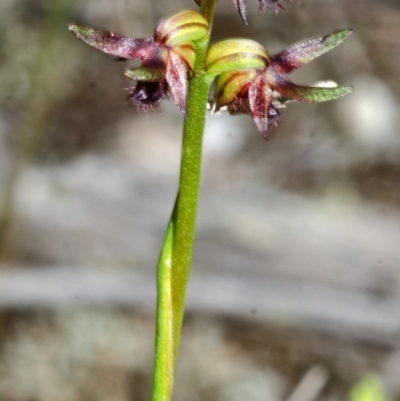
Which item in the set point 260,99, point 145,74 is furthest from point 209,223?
point 145,74

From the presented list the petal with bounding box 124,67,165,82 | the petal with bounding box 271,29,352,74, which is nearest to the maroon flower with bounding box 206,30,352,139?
the petal with bounding box 271,29,352,74

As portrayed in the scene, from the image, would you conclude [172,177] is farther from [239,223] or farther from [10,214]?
[10,214]

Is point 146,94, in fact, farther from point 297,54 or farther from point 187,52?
point 297,54

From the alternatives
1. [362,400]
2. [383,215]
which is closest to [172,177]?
[383,215]

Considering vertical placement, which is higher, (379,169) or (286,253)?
(379,169)

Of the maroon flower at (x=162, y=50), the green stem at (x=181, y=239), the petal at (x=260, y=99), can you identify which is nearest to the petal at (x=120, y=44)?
the maroon flower at (x=162, y=50)

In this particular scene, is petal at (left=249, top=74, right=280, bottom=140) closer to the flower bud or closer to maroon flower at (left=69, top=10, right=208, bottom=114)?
the flower bud

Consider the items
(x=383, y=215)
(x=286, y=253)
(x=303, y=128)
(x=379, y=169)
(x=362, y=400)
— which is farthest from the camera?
(x=303, y=128)
